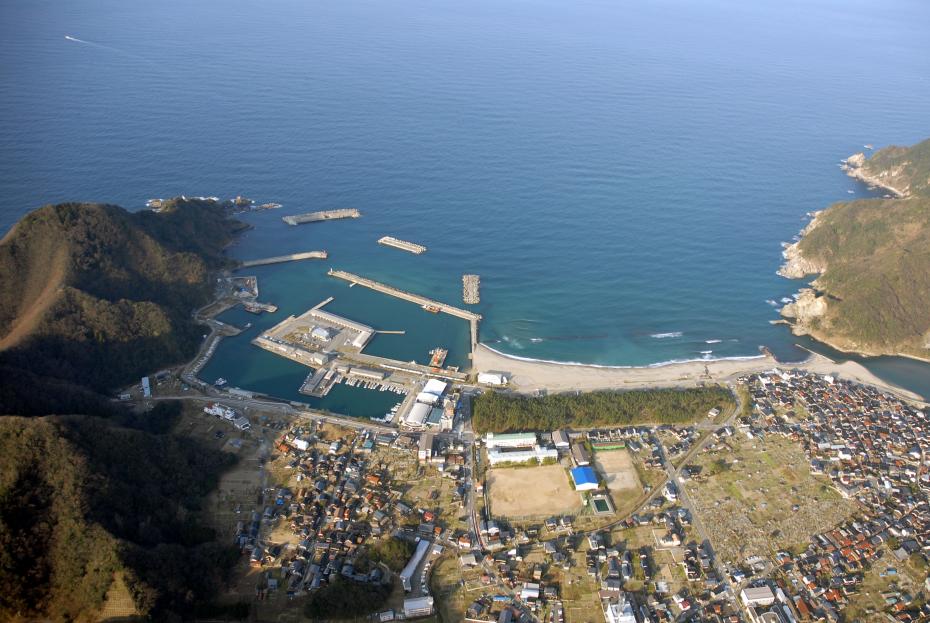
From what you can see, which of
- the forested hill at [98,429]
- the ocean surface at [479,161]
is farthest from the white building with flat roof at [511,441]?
the forested hill at [98,429]

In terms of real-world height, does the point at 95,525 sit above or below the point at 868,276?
below

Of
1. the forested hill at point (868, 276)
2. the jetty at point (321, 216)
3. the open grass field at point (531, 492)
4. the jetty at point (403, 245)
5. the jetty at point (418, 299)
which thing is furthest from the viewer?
the jetty at point (321, 216)

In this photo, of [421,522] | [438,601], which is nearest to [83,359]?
[421,522]

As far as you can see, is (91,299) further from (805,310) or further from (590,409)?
(805,310)

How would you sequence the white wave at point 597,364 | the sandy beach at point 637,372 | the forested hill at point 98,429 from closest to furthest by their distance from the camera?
the forested hill at point 98,429
the sandy beach at point 637,372
the white wave at point 597,364

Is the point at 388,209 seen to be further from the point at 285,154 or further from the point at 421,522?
the point at 421,522

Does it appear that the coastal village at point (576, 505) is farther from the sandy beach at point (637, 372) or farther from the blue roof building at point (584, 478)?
the sandy beach at point (637, 372)

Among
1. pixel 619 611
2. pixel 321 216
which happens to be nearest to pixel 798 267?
pixel 619 611
